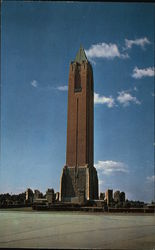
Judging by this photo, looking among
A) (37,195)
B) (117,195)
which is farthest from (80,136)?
(117,195)

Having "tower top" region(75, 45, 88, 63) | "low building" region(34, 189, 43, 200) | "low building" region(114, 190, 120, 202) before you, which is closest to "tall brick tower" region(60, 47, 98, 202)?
"tower top" region(75, 45, 88, 63)

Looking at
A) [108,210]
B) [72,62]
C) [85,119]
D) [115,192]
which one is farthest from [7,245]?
[72,62]

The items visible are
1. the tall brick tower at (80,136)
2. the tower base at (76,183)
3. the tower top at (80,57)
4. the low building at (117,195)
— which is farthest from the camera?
the tower top at (80,57)

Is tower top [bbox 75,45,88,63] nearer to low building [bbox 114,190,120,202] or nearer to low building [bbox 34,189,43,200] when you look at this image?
low building [bbox 34,189,43,200]

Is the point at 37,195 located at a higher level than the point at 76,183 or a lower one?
lower

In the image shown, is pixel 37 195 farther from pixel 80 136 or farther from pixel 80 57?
pixel 80 57

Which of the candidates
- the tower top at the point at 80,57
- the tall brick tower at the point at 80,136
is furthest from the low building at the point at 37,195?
the tower top at the point at 80,57

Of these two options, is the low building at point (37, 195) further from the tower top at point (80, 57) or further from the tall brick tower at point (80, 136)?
the tower top at point (80, 57)

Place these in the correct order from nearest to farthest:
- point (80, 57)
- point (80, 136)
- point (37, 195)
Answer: point (37, 195) < point (80, 136) < point (80, 57)
